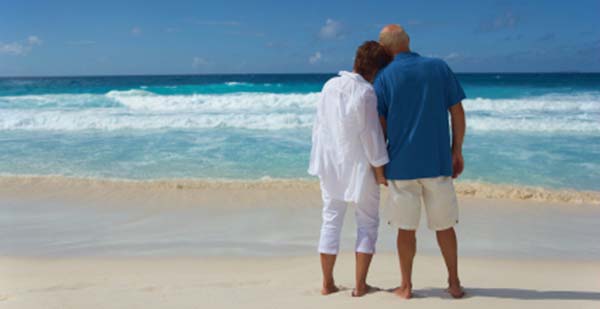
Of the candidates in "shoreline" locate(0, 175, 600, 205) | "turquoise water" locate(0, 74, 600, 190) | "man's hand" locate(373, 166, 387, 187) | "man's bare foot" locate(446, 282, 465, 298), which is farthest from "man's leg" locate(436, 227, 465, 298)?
"turquoise water" locate(0, 74, 600, 190)

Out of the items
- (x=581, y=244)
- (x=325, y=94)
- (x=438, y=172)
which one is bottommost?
(x=581, y=244)

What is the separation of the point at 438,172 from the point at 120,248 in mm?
3114

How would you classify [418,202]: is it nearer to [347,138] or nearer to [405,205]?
[405,205]

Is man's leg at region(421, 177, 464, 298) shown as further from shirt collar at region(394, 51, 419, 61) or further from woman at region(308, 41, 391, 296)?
shirt collar at region(394, 51, 419, 61)

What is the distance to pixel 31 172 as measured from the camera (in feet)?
29.0

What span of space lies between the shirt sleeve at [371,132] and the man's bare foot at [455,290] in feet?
3.05

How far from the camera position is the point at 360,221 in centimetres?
335

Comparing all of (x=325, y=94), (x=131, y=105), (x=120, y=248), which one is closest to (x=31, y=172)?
(x=120, y=248)

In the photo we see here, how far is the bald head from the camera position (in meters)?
3.22

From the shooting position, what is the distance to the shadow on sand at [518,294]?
11.0 feet

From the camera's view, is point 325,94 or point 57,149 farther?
point 57,149

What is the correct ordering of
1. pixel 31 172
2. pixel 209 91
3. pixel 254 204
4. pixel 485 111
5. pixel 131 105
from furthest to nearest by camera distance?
pixel 209 91 < pixel 131 105 < pixel 485 111 < pixel 31 172 < pixel 254 204

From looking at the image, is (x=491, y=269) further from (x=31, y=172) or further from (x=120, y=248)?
(x=31, y=172)

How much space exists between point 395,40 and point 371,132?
60cm
